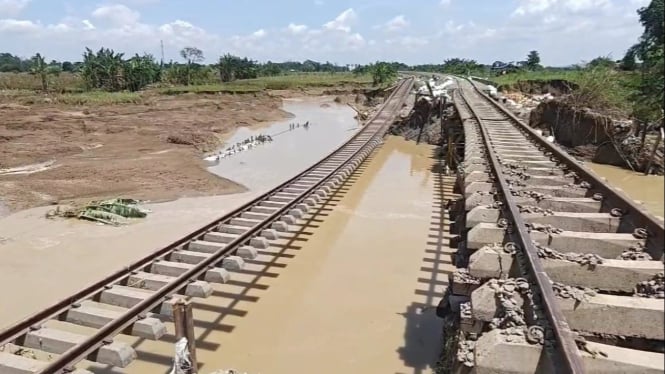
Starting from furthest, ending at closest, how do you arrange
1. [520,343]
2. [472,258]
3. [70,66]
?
1. [70,66]
2. [472,258]
3. [520,343]

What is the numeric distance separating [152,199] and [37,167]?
6.93m

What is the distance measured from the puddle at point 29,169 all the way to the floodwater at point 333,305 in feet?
35.4

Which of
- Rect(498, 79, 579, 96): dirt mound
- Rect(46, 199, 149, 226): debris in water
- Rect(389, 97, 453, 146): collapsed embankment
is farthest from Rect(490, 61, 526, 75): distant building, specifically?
Rect(46, 199, 149, 226): debris in water

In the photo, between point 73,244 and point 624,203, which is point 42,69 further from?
point 624,203

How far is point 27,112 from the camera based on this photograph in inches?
1265

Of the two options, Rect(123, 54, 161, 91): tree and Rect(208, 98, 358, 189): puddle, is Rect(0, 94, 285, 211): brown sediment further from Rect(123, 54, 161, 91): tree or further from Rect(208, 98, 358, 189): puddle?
Rect(123, 54, 161, 91): tree

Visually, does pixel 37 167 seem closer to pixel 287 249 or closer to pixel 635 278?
pixel 287 249

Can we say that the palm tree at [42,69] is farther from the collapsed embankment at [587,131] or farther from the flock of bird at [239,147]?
the collapsed embankment at [587,131]

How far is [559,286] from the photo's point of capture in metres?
3.50

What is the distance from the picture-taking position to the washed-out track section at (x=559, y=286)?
9.14 ft

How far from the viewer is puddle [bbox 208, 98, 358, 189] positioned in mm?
17573

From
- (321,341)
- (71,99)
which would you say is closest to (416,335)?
(321,341)

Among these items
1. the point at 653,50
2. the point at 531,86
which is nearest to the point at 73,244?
the point at 653,50

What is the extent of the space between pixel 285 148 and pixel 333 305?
17.1 m
